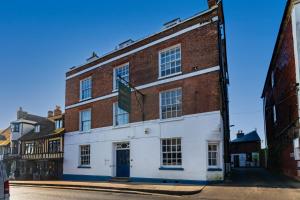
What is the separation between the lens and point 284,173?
68.3ft

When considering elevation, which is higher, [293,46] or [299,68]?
→ [293,46]

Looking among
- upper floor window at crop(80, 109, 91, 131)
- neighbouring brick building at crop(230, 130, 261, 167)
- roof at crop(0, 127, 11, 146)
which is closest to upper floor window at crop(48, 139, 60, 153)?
upper floor window at crop(80, 109, 91, 131)

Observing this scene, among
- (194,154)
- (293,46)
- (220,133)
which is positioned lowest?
(194,154)

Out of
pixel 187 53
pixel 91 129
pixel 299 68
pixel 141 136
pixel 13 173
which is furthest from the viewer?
pixel 13 173

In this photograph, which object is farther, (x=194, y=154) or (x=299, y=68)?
(x=194, y=154)

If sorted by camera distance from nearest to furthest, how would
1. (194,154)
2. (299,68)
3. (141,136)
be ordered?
(299,68) < (194,154) < (141,136)

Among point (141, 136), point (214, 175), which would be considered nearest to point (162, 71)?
point (141, 136)

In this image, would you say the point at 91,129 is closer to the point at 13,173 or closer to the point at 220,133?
the point at 220,133

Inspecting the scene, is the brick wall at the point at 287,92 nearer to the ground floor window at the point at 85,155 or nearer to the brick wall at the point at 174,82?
the brick wall at the point at 174,82

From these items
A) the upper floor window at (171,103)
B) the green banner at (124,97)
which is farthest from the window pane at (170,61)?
the green banner at (124,97)

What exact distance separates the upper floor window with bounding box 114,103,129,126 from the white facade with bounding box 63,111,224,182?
46 centimetres

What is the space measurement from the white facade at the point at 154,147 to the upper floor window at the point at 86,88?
3.03 m

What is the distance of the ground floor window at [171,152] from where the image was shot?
1692cm

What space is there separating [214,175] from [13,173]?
74.7 ft
